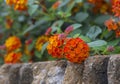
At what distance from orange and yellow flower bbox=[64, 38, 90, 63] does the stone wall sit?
32mm

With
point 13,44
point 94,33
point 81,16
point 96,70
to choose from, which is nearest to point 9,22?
point 13,44

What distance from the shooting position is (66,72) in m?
1.53

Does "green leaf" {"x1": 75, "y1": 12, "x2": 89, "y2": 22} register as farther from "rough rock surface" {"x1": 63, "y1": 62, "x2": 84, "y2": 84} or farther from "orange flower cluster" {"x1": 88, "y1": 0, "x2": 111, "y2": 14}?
"rough rock surface" {"x1": 63, "y1": 62, "x2": 84, "y2": 84}

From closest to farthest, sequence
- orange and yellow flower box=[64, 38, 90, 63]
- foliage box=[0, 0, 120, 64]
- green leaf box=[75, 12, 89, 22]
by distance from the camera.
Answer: orange and yellow flower box=[64, 38, 90, 63] < foliage box=[0, 0, 120, 64] < green leaf box=[75, 12, 89, 22]

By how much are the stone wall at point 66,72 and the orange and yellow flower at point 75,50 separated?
0.10 ft

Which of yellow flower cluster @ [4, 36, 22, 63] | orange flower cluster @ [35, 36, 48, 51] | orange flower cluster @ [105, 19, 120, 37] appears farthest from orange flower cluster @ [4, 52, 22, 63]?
orange flower cluster @ [105, 19, 120, 37]

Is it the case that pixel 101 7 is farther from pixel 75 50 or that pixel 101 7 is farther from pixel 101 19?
pixel 75 50

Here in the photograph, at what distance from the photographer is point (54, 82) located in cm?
159

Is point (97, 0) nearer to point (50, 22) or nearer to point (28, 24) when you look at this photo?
point (50, 22)

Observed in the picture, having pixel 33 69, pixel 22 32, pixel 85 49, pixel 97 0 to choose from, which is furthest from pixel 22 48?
pixel 85 49

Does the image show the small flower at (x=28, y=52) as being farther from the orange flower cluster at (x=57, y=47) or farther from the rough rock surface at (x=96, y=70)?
the rough rock surface at (x=96, y=70)

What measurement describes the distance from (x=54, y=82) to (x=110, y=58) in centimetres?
36

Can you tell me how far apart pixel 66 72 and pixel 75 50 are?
0.14m

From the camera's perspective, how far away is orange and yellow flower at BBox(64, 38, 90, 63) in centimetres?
144
